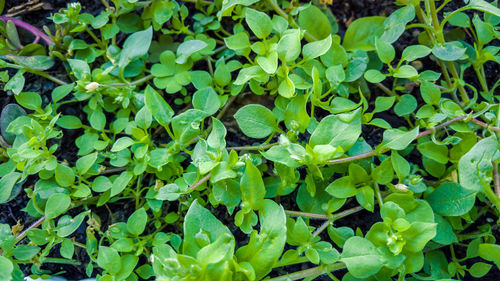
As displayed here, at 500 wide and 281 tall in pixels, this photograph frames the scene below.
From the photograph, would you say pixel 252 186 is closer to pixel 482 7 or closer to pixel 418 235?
pixel 418 235

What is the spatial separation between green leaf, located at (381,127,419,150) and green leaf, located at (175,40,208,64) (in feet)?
1.93

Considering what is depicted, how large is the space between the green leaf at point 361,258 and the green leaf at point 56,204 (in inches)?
29.4

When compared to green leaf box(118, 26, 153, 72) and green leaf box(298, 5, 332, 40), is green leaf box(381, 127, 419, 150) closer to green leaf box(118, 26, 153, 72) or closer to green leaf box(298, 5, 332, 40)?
green leaf box(298, 5, 332, 40)

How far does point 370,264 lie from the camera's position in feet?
2.91

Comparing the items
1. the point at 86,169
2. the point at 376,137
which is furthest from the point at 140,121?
the point at 376,137

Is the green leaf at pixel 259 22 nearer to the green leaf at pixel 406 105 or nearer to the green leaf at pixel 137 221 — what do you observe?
the green leaf at pixel 406 105

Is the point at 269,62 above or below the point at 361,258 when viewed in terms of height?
above

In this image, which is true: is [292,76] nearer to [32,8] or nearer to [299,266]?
[299,266]

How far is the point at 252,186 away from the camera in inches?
37.7

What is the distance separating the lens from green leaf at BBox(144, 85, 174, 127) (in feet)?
3.59

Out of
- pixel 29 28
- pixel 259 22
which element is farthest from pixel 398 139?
pixel 29 28

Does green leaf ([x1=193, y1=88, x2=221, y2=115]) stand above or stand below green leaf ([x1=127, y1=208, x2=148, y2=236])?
above

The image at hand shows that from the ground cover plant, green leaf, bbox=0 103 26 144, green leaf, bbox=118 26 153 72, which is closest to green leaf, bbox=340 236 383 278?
the ground cover plant

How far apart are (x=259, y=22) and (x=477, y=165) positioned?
2.07 feet
